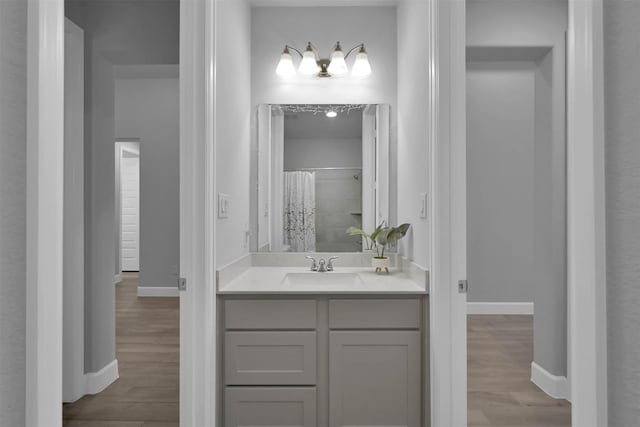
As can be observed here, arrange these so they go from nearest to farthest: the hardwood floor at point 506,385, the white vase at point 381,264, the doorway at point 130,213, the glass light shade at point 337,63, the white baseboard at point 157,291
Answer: the hardwood floor at point 506,385 < the white vase at point 381,264 < the glass light shade at point 337,63 < the white baseboard at point 157,291 < the doorway at point 130,213

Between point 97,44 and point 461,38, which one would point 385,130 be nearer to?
point 461,38

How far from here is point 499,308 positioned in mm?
4527

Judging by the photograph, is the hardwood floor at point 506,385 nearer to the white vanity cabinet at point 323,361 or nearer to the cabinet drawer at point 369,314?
the white vanity cabinet at point 323,361

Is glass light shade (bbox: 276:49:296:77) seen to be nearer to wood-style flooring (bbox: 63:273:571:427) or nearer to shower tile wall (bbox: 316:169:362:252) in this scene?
shower tile wall (bbox: 316:169:362:252)

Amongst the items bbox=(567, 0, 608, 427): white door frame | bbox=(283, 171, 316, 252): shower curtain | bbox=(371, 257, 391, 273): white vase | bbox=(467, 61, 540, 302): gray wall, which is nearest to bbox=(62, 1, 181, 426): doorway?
bbox=(283, 171, 316, 252): shower curtain

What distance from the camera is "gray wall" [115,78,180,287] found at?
5383mm

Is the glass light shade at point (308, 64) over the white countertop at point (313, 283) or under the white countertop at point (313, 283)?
over

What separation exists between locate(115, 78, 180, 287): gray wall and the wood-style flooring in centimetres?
114

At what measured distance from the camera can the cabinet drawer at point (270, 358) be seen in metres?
1.98

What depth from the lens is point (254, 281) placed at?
2.24 metres

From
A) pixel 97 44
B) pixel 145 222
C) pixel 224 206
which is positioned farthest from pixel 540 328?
pixel 145 222

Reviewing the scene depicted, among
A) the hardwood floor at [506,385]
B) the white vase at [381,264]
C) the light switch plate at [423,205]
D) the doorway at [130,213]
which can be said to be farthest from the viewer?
the doorway at [130,213]

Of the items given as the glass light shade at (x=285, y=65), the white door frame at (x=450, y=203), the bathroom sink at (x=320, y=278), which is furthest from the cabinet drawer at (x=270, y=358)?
the glass light shade at (x=285, y=65)

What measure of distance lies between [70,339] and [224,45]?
2000mm
